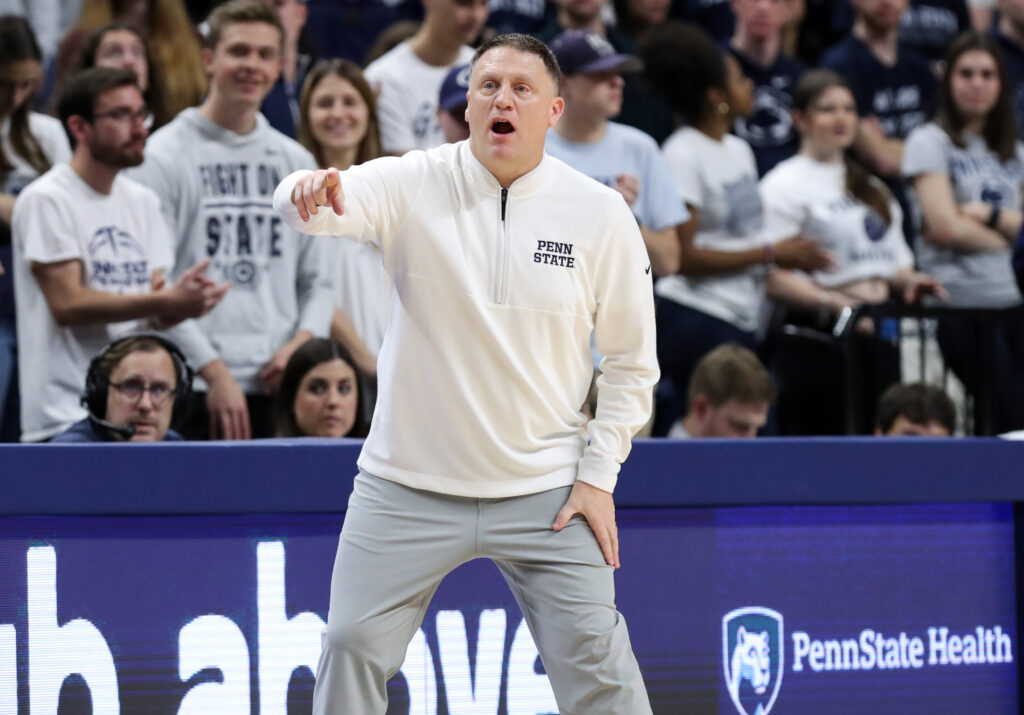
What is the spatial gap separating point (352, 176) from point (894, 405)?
3.13 m

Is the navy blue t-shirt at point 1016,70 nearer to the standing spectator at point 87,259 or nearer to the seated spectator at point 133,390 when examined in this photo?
the standing spectator at point 87,259

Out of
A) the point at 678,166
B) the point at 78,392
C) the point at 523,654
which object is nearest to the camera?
the point at 523,654

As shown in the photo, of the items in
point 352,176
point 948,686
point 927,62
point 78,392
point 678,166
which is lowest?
point 948,686

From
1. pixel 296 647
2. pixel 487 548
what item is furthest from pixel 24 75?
pixel 487 548

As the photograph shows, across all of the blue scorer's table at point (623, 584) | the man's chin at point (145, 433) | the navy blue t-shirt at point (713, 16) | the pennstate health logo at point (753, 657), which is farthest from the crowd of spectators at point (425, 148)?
the pennstate health logo at point (753, 657)

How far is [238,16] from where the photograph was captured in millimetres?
5402

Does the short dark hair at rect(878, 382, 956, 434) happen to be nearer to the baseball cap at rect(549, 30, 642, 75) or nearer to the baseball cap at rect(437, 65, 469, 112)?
the baseball cap at rect(549, 30, 642, 75)

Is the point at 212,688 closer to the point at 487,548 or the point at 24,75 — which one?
the point at 487,548

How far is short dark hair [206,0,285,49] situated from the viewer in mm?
5402

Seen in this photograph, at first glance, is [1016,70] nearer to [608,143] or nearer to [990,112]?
[990,112]

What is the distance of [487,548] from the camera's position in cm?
307

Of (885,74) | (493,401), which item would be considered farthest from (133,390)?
(885,74)

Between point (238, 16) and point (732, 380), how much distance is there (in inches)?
94.2

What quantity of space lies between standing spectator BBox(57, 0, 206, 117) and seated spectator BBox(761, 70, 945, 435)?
2.71 metres
